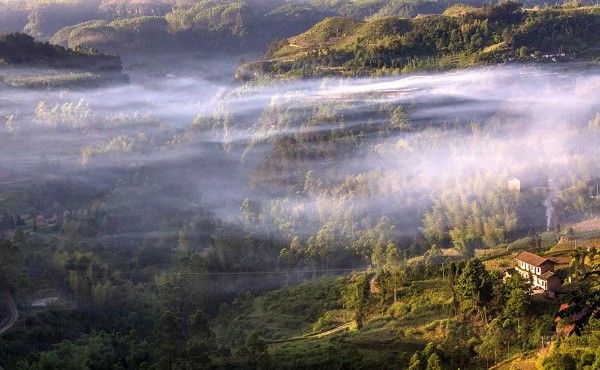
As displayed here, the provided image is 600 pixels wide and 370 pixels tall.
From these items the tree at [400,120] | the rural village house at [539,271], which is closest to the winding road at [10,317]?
the rural village house at [539,271]

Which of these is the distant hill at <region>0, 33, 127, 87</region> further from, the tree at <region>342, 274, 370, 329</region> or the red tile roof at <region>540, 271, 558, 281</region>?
the red tile roof at <region>540, 271, 558, 281</region>

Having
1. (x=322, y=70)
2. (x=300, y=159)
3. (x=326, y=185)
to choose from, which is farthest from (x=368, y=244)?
(x=322, y=70)

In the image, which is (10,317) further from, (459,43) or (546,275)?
(459,43)

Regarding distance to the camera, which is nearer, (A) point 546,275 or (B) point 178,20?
(A) point 546,275

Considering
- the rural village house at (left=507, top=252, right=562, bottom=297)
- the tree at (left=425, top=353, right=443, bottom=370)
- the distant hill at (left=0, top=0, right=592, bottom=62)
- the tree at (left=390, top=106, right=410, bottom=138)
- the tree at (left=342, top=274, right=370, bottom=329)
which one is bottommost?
the tree at (left=342, top=274, right=370, bottom=329)

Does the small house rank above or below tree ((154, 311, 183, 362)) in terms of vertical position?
above

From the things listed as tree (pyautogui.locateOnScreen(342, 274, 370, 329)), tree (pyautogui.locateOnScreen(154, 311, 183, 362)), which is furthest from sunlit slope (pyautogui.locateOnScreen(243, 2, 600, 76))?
tree (pyautogui.locateOnScreen(154, 311, 183, 362))

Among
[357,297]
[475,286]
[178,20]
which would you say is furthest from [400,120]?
[178,20]

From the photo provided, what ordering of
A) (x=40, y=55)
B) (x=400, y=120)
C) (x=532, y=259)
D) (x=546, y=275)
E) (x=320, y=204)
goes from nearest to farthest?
1. (x=546, y=275)
2. (x=532, y=259)
3. (x=320, y=204)
4. (x=400, y=120)
5. (x=40, y=55)
